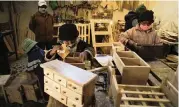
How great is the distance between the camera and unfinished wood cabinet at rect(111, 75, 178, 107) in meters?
1.06

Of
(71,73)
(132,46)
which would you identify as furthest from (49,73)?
(132,46)

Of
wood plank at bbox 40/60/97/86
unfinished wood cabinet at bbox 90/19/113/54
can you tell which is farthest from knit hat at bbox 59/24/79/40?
A: unfinished wood cabinet at bbox 90/19/113/54

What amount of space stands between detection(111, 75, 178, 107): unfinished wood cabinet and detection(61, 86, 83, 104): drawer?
249 mm

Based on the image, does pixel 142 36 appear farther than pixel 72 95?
Yes

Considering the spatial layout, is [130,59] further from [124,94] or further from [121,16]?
[121,16]

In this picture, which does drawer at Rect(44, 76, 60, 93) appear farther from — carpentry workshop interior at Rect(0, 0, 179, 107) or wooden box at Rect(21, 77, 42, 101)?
Result: wooden box at Rect(21, 77, 42, 101)

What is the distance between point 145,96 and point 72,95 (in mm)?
532

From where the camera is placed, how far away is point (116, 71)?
1461 millimetres

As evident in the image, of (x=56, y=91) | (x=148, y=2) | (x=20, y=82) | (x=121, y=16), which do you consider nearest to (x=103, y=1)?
(x=121, y=16)

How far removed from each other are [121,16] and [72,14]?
1.60 metres

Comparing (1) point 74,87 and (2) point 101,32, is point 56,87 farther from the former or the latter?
(2) point 101,32

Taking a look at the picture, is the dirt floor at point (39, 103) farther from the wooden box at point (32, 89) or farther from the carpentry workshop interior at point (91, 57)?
the wooden box at point (32, 89)

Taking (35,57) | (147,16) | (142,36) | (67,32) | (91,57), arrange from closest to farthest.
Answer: (67,32) < (91,57) < (147,16) < (142,36) < (35,57)

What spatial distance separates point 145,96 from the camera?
47.1 inches
